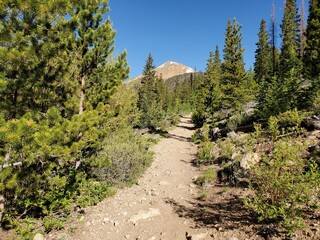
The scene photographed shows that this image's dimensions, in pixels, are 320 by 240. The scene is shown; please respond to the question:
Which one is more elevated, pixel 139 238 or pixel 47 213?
pixel 47 213

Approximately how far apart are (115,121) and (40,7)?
8.55 meters

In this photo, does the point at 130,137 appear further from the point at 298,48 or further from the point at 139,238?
the point at 298,48

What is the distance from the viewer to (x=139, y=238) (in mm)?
5984

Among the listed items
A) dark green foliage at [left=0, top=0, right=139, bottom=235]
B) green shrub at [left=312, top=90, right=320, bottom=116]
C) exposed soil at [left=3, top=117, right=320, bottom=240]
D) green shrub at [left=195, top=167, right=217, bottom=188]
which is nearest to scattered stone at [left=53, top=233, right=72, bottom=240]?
exposed soil at [left=3, top=117, right=320, bottom=240]

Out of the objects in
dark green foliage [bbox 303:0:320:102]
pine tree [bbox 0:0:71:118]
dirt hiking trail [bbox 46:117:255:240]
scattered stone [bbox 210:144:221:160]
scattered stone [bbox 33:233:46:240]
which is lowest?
dirt hiking trail [bbox 46:117:255:240]

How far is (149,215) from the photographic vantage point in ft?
23.3

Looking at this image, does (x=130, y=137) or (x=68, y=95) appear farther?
(x=130, y=137)

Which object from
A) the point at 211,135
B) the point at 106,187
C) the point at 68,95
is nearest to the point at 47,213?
the point at 106,187

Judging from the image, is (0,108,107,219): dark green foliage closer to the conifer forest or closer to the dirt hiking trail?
the conifer forest

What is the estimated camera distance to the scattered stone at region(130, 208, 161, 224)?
273 inches

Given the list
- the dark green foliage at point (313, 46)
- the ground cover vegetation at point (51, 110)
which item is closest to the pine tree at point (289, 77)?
the dark green foliage at point (313, 46)

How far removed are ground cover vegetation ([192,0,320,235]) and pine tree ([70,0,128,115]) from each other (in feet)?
18.8

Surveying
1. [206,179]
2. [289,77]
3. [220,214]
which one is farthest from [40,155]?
[289,77]

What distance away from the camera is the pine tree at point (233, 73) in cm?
2289
